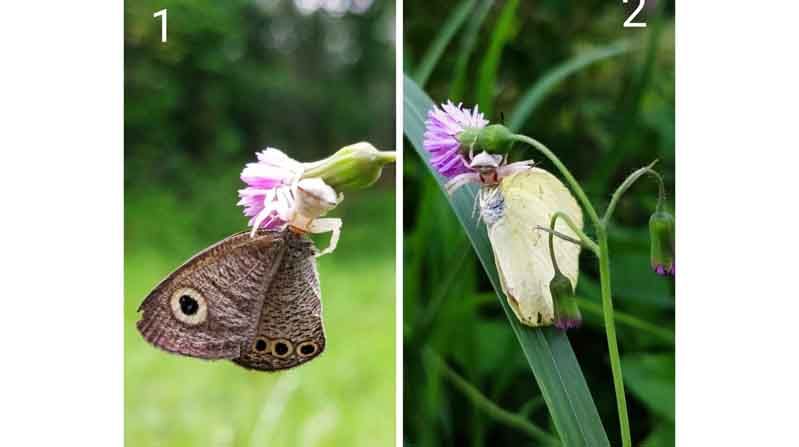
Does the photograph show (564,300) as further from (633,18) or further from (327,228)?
(633,18)

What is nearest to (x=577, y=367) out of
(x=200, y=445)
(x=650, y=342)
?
(x=650, y=342)

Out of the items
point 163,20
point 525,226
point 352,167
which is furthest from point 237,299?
point 163,20

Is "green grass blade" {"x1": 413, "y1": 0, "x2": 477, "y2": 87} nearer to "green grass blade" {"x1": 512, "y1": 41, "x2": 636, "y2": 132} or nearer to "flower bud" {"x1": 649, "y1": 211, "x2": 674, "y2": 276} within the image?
"green grass blade" {"x1": 512, "y1": 41, "x2": 636, "y2": 132}

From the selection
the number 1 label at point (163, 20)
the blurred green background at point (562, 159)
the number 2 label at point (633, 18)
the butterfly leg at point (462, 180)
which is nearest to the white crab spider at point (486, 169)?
the butterfly leg at point (462, 180)

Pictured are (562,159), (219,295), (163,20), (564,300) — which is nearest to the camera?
(564,300)
